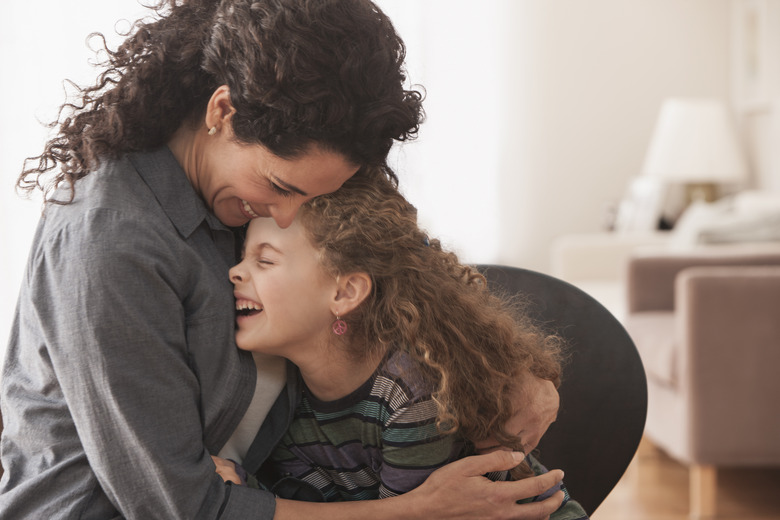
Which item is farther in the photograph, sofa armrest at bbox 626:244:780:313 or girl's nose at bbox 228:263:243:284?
sofa armrest at bbox 626:244:780:313

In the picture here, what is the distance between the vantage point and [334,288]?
1.19 m

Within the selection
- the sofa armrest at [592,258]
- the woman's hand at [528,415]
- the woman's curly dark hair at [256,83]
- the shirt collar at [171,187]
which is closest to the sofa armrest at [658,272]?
the sofa armrest at [592,258]

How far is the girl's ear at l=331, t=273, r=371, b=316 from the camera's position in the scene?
1.18m

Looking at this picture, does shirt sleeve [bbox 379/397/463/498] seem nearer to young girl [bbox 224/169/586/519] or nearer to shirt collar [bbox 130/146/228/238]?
young girl [bbox 224/169/586/519]

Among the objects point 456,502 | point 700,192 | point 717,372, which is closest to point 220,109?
point 456,502

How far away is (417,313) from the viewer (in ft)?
3.78

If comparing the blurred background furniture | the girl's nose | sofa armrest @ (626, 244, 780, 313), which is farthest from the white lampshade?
the girl's nose

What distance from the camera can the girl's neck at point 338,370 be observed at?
1.20m

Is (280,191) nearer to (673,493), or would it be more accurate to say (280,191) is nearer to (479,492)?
(479,492)

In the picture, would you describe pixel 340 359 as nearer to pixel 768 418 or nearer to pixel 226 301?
pixel 226 301

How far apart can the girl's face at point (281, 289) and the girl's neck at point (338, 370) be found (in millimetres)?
23

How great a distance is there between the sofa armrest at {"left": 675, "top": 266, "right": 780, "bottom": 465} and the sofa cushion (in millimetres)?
104

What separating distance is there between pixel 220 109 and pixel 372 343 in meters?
0.39

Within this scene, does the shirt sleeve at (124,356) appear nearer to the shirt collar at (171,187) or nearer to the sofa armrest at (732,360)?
the shirt collar at (171,187)
